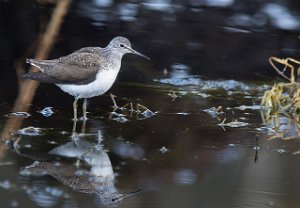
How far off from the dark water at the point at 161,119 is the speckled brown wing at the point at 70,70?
332 mm

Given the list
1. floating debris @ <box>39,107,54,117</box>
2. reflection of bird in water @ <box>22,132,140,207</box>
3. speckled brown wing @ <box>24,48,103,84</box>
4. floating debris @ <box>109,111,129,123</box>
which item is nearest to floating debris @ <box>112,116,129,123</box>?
floating debris @ <box>109,111,129,123</box>

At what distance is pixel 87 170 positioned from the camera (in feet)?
17.8

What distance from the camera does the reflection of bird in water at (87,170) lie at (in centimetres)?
499

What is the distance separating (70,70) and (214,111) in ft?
4.80

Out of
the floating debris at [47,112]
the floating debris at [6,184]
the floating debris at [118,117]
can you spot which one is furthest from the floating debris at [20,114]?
the floating debris at [6,184]

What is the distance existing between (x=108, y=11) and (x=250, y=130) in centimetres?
457

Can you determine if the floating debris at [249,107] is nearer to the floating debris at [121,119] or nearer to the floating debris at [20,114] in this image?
the floating debris at [121,119]

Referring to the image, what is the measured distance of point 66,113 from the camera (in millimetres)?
6992

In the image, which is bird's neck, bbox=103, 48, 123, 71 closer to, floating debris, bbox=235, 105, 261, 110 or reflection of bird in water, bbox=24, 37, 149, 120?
reflection of bird in water, bbox=24, 37, 149, 120

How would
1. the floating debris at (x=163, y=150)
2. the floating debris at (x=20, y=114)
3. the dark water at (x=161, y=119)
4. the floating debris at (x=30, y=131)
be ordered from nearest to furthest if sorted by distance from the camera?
the dark water at (x=161, y=119) → the floating debris at (x=163, y=150) → the floating debris at (x=30, y=131) → the floating debris at (x=20, y=114)

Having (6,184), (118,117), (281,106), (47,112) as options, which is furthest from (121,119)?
(6,184)

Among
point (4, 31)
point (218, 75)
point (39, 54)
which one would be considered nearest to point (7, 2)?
point (4, 31)

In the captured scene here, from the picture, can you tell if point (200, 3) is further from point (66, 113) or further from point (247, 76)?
point (66, 113)

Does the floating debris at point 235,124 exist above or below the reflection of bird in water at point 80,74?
below
